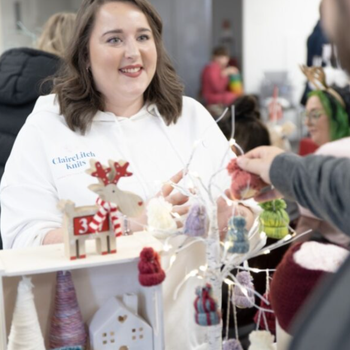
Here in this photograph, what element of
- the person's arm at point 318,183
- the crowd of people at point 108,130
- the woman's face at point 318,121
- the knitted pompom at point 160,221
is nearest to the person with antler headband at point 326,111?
the woman's face at point 318,121

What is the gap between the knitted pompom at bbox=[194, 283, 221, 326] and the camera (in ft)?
3.55

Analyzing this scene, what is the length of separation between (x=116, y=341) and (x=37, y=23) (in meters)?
5.81

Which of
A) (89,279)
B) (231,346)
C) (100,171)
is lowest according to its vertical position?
(231,346)

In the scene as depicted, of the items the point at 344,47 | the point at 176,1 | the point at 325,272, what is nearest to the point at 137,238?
the point at 325,272

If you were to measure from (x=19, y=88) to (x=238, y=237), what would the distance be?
135cm

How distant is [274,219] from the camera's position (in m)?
1.46

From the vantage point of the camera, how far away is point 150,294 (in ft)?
4.07

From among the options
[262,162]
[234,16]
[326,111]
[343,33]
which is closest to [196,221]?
[262,162]

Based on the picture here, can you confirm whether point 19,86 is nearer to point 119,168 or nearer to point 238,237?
point 119,168

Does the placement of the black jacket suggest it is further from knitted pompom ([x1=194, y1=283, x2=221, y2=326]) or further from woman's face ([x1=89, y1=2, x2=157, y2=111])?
knitted pompom ([x1=194, y1=283, x2=221, y2=326])

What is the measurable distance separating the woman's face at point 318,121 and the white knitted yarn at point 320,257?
178 cm

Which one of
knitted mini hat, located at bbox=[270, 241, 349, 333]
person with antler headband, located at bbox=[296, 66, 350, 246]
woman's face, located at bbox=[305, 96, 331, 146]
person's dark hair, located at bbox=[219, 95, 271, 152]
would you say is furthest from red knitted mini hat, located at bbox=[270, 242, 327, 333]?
woman's face, located at bbox=[305, 96, 331, 146]

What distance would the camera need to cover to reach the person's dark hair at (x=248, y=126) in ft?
8.63

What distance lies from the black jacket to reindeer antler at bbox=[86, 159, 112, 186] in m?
1.10
